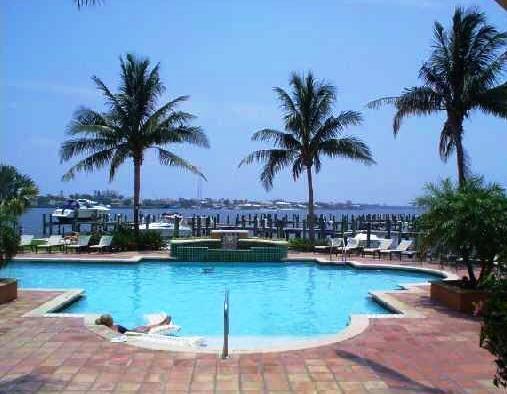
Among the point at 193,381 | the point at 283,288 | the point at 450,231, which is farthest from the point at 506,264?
the point at 283,288

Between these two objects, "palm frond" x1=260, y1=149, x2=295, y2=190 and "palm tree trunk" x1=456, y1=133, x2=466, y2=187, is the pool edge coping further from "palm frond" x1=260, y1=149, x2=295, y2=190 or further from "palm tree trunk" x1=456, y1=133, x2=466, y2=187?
"palm frond" x1=260, y1=149, x2=295, y2=190

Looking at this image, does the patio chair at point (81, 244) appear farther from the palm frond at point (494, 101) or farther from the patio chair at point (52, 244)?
the palm frond at point (494, 101)

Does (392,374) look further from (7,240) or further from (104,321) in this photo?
(7,240)

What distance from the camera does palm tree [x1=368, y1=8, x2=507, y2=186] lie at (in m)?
18.7

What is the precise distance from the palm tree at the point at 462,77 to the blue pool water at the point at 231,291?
657 cm

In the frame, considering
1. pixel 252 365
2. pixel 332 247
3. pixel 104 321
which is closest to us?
pixel 252 365

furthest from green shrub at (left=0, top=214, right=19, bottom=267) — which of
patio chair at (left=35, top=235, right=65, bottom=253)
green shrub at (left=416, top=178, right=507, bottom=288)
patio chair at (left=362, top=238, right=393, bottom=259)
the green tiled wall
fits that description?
patio chair at (left=362, top=238, right=393, bottom=259)

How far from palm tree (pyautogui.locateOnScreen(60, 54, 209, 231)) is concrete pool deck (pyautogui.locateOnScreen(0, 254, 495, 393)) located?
47.4 feet

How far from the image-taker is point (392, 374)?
19.0 feet

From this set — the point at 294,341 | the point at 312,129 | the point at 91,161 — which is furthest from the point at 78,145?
the point at 294,341

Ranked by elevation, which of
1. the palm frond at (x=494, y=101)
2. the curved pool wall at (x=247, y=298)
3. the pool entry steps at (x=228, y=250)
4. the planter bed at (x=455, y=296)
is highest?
the palm frond at (x=494, y=101)

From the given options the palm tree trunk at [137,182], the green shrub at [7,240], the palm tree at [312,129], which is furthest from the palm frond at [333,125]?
the green shrub at [7,240]

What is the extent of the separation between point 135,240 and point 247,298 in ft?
31.9

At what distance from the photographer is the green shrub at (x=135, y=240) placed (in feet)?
68.9
